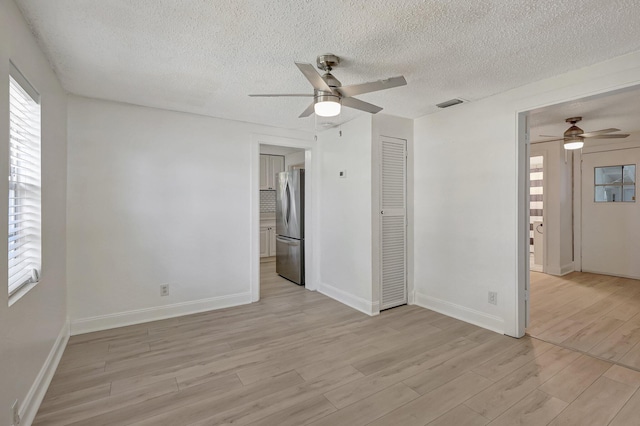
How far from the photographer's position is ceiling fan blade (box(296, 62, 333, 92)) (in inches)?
72.9

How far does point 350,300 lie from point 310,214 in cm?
141

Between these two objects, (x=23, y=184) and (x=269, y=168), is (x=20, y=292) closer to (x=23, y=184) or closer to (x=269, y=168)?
(x=23, y=184)

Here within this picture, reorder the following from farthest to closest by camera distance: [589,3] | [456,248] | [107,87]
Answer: [456,248] < [107,87] < [589,3]

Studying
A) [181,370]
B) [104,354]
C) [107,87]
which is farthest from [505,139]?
[104,354]

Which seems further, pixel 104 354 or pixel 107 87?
pixel 107 87

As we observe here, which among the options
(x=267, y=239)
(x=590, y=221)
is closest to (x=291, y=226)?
(x=267, y=239)

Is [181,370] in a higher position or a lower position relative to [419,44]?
lower

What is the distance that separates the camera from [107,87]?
9.39 feet

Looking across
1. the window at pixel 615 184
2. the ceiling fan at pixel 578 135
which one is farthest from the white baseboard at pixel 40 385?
the window at pixel 615 184

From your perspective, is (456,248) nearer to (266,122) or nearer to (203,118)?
(266,122)

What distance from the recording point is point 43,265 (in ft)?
7.39

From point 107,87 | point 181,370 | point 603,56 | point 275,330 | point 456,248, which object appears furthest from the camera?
point 456,248

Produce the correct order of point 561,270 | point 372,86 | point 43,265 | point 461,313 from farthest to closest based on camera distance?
point 561,270, point 461,313, point 43,265, point 372,86

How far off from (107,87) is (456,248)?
3903mm
